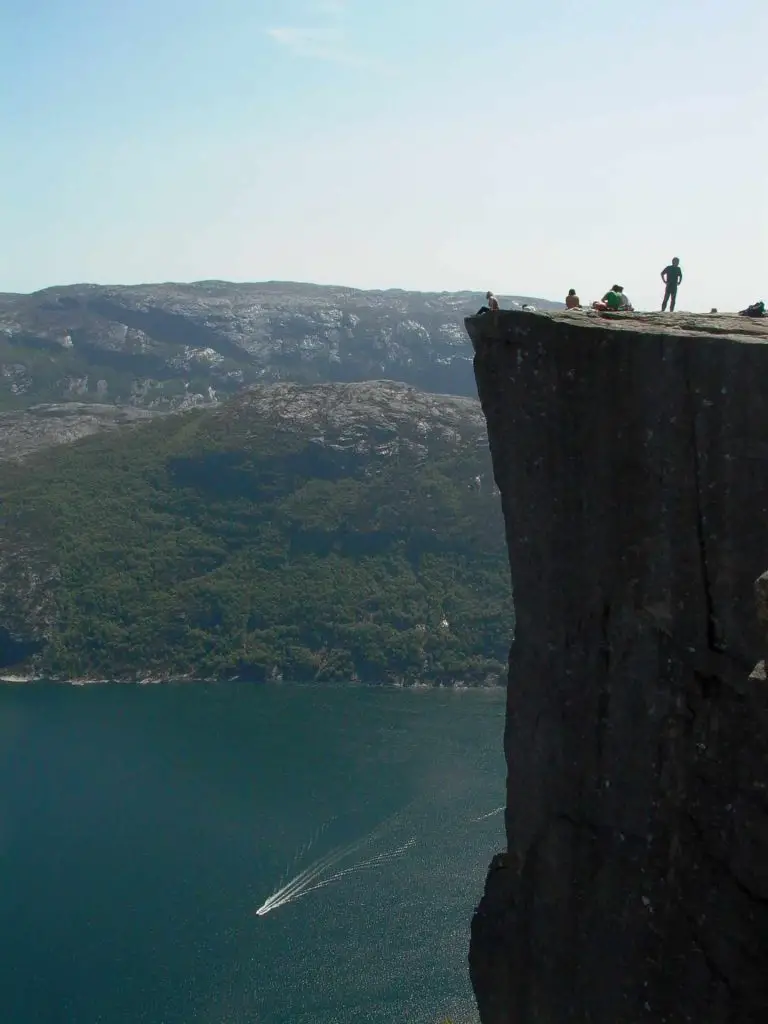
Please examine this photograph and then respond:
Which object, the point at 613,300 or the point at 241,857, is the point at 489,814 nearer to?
the point at 241,857

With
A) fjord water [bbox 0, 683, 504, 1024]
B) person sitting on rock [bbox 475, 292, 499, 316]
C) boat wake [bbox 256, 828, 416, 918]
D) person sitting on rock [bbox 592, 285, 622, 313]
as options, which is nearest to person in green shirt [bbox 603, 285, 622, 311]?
person sitting on rock [bbox 592, 285, 622, 313]

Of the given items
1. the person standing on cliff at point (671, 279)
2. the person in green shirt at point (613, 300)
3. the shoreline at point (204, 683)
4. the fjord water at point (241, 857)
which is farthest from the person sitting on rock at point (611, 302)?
the shoreline at point (204, 683)

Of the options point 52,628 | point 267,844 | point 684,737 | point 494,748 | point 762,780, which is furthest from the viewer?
point 52,628

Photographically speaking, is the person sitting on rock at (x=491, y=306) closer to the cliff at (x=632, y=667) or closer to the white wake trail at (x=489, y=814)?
the cliff at (x=632, y=667)

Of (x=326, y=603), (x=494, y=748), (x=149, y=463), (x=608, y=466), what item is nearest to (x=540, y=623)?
(x=608, y=466)

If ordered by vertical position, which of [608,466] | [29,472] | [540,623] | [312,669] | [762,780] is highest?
[608,466]

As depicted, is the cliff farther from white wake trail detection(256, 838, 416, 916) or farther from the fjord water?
white wake trail detection(256, 838, 416, 916)

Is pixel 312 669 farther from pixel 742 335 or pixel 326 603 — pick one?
pixel 742 335
